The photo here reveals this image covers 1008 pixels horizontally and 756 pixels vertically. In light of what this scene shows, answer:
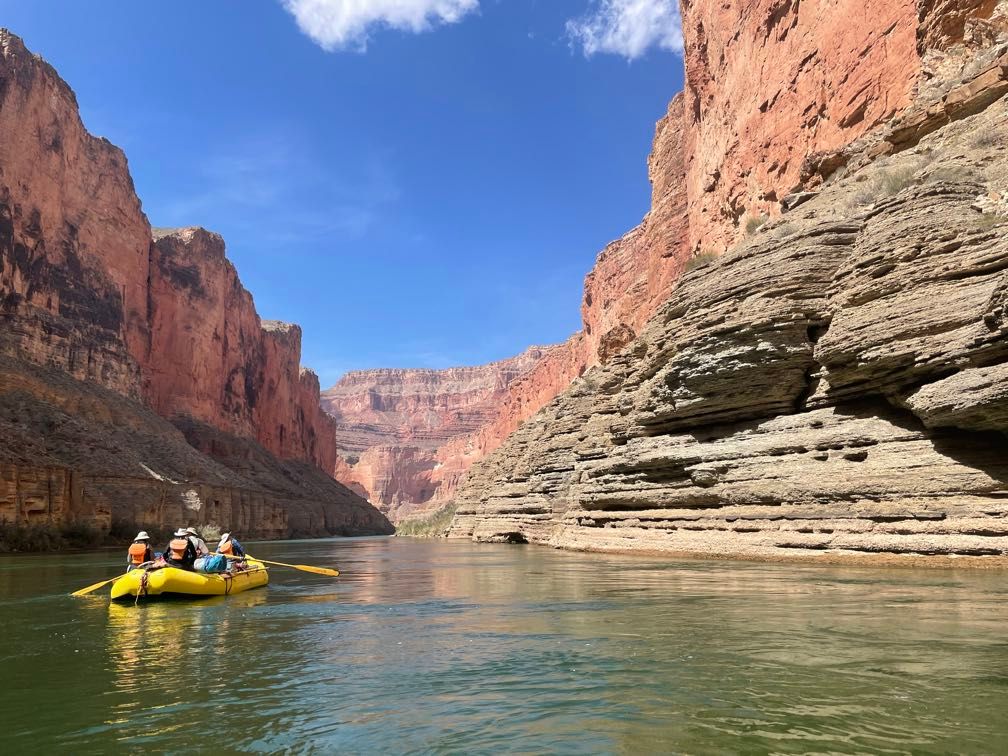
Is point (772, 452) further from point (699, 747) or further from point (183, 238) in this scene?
point (183, 238)

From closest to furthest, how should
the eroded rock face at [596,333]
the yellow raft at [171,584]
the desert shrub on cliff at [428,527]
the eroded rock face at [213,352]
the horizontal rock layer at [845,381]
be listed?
the yellow raft at [171,584] → the horizontal rock layer at [845,381] → the eroded rock face at [596,333] → the desert shrub on cliff at [428,527] → the eroded rock face at [213,352]

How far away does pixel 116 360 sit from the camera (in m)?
67.2

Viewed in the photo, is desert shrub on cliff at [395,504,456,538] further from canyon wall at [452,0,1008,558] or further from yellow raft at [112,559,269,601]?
yellow raft at [112,559,269,601]

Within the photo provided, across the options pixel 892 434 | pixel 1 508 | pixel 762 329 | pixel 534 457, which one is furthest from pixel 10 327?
pixel 892 434

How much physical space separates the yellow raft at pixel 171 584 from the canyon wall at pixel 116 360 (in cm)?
2242

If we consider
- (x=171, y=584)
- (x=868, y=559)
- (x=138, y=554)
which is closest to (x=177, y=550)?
(x=138, y=554)

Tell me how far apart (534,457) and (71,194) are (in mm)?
57582

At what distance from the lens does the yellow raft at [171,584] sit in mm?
12141

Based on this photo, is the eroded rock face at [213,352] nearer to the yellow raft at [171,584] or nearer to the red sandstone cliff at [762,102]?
the red sandstone cliff at [762,102]

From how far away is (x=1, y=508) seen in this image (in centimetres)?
3036

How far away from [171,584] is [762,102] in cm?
3523

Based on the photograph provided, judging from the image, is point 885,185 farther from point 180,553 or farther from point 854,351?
point 180,553

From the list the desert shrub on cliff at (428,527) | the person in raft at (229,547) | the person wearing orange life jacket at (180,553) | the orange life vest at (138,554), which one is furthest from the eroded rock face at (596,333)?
the orange life vest at (138,554)

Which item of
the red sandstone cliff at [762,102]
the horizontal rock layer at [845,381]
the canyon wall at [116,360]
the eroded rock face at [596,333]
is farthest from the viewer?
the eroded rock face at [596,333]
